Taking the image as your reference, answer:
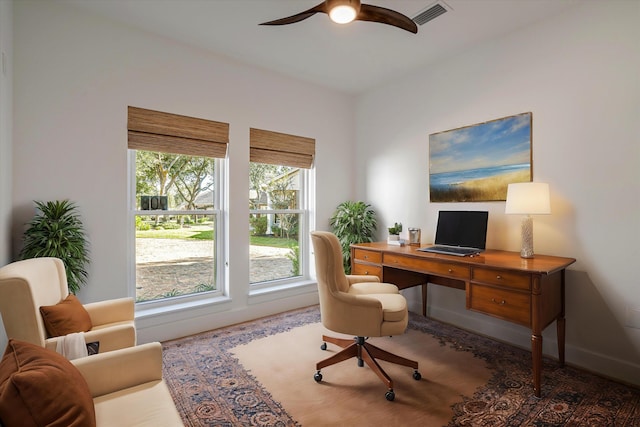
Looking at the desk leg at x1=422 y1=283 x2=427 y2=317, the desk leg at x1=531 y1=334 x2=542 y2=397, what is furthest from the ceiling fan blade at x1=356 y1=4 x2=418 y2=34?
the desk leg at x1=422 y1=283 x2=427 y2=317

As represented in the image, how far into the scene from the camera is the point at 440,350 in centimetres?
278

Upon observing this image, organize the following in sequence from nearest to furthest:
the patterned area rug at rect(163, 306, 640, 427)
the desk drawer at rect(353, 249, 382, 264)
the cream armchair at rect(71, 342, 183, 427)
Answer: the cream armchair at rect(71, 342, 183, 427) < the patterned area rug at rect(163, 306, 640, 427) < the desk drawer at rect(353, 249, 382, 264)

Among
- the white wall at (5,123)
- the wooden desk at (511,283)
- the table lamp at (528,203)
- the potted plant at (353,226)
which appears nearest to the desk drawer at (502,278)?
the wooden desk at (511,283)

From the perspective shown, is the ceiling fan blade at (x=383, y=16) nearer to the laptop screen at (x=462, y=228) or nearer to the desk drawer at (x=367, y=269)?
the laptop screen at (x=462, y=228)

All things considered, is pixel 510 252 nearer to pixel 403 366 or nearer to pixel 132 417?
pixel 403 366

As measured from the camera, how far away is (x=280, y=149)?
379cm

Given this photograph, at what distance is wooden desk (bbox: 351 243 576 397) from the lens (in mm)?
2113

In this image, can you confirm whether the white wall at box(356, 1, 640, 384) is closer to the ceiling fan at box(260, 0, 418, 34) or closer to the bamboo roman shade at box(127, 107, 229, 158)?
the ceiling fan at box(260, 0, 418, 34)

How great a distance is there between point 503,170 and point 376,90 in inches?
77.3

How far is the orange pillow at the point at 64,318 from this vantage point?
1742 millimetres

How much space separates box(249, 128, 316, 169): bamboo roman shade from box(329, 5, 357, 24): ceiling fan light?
75.8 inches

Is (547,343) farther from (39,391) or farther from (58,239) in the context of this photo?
(58,239)

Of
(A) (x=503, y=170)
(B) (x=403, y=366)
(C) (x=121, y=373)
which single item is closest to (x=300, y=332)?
(B) (x=403, y=366)

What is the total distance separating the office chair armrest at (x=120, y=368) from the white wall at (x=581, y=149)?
288cm
